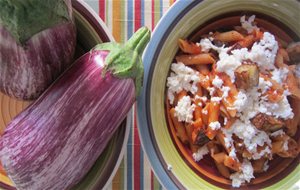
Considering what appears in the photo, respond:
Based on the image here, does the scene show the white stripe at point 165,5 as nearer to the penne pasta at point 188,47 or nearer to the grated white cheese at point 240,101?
the penne pasta at point 188,47

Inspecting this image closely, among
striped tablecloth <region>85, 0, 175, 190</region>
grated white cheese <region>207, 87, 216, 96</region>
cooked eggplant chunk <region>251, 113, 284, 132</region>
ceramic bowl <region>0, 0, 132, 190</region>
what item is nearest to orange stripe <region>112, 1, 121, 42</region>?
striped tablecloth <region>85, 0, 175, 190</region>

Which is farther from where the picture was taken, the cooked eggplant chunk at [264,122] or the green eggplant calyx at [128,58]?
the cooked eggplant chunk at [264,122]

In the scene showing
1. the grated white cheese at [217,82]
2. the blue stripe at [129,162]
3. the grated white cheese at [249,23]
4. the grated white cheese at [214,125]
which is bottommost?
the blue stripe at [129,162]

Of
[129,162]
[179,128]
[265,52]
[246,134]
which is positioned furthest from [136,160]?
[265,52]

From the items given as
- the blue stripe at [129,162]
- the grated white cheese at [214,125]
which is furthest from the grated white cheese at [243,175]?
the blue stripe at [129,162]

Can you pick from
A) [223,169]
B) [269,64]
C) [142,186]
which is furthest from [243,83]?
[142,186]

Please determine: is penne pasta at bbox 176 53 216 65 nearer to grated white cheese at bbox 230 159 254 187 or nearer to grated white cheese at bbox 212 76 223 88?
grated white cheese at bbox 212 76 223 88
